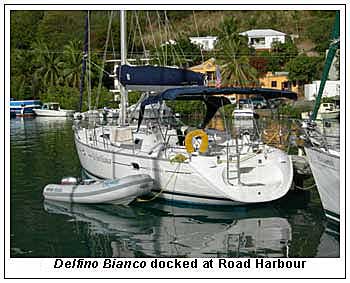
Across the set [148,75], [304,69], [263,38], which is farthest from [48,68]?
[148,75]

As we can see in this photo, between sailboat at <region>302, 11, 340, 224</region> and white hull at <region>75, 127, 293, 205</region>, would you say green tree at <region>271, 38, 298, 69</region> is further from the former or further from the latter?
sailboat at <region>302, 11, 340, 224</region>

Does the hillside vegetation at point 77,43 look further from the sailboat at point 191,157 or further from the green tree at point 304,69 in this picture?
the sailboat at point 191,157

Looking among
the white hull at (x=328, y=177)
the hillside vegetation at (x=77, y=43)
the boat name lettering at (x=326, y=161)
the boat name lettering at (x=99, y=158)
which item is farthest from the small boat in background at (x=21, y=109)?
the boat name lettering at (x=326, y=161)

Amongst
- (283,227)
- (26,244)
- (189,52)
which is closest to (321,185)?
(283,227)

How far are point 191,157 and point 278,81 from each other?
1512 inches

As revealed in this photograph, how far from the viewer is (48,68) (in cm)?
5603

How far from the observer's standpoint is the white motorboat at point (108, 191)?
13094 mm

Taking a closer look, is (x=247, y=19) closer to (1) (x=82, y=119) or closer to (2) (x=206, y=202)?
(1) (x=82, y=119)

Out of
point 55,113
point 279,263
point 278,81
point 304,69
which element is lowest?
point 279,263

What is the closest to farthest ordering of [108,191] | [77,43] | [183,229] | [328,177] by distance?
[328,177] → [183,229] → [108,191] → [77,43]

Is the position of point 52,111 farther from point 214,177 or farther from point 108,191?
point 214,177

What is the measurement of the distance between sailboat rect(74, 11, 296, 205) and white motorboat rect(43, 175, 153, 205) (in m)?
0.68
